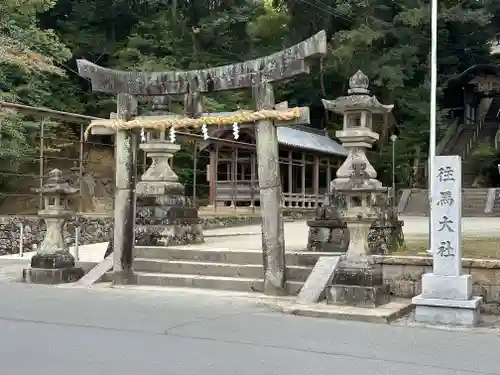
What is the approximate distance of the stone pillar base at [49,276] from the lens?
1177 cm

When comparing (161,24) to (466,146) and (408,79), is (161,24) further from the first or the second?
(466,146)

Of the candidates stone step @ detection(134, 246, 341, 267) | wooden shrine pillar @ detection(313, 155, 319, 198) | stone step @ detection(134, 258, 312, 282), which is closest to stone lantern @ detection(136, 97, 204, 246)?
stone step @ detection(134, 246, 341, 267)

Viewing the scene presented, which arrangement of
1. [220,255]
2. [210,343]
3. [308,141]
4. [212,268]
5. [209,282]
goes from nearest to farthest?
[210,343], [209,282], [212,268], [220,255], [308,141]

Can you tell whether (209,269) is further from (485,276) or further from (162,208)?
(485,276)

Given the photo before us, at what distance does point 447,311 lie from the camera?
8.23m

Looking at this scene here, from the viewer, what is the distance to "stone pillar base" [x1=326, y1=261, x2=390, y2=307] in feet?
30.0

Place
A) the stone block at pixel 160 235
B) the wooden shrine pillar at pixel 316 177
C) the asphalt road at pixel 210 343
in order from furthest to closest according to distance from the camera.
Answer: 1. the wooden shrine pillar at pixel 316 177
2. the stone block at pixel 160 235
3. the asphalt road at pixel 210 343

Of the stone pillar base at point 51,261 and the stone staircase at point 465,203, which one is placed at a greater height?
the stone staircase at point 465,203

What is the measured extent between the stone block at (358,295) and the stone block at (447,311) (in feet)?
2.76

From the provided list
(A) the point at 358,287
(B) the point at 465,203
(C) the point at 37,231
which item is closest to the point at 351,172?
(A) the point at 358,287

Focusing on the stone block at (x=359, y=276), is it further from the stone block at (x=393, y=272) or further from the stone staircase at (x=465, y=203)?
the stone staircase at (x=465, y=203)

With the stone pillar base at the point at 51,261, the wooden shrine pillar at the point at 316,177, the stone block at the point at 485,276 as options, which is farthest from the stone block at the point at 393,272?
the wooden shrine pillar at the point at 316,177

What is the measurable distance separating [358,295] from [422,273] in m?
1.41

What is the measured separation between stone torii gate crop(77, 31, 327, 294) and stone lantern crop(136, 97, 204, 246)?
4.73ft
